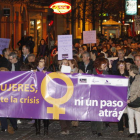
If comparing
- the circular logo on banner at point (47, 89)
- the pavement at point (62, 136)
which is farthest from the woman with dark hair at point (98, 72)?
the circular logo on banner at point (47, 89)

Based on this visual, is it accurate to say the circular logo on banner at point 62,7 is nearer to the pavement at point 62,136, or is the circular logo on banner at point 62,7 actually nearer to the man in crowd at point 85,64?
the man in crowd at point 85,64

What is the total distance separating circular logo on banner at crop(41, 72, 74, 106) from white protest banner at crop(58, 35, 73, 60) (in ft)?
6.45

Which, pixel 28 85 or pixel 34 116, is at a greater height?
pixel 28 85

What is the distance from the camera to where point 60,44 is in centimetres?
1184

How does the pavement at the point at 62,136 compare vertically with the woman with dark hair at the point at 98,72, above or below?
below

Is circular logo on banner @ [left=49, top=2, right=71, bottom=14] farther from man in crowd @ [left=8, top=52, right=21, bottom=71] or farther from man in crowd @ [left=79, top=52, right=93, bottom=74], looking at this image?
man in crowd @ [left=8, top=52, right=21, bottom=71]

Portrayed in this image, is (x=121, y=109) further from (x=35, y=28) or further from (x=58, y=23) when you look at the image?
(x=58, y=23)

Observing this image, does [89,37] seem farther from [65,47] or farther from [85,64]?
[65,47]

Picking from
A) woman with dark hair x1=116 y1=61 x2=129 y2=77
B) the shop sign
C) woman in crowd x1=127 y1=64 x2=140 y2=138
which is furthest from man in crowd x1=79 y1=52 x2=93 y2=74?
the shop sign

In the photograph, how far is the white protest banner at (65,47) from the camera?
11720 millimetres

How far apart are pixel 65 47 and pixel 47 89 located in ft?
7.53

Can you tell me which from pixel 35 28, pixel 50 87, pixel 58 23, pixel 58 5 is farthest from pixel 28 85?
pixel 58 23

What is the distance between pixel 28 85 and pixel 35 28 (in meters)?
36.0

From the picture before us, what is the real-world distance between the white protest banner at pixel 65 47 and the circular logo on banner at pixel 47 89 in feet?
6.45
